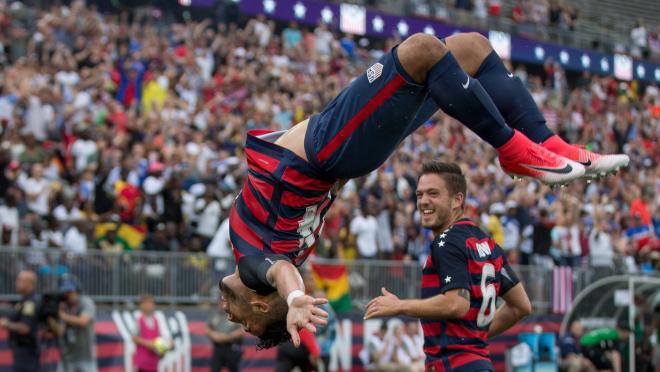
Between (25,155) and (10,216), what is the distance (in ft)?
3.42

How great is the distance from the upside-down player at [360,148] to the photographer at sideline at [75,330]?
621 cm

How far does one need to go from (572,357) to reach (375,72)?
10.5 m

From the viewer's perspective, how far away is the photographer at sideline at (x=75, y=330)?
12.1m

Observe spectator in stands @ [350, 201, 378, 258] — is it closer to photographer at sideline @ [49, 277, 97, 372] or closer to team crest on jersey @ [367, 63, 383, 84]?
photographer at sideline @ [49, 277, 97, 372]

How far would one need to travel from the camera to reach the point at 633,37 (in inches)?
1323

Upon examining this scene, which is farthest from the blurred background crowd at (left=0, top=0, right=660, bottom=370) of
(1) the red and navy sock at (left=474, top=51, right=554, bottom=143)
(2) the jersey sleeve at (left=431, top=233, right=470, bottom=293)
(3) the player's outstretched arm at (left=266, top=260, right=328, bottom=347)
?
(3) the player's outstretched arm at (left=266, top=260, right=328, bottom=347)

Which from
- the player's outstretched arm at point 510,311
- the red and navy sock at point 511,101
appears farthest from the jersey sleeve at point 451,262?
the red and navy sock at point 511,101

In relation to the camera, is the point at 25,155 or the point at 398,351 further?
the point at 398,351

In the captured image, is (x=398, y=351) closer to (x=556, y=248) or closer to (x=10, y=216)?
(x=556, y=248)

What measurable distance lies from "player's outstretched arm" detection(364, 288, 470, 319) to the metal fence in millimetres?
7064

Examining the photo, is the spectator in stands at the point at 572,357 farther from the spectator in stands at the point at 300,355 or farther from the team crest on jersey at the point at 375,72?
the team crest on jersey at the point at 375,72

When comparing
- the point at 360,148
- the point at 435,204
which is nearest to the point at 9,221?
the point at 435,204

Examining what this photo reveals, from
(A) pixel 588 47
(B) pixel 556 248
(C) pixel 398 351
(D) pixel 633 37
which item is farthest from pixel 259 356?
(D) pixel 633 37

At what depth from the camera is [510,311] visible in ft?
23.9
